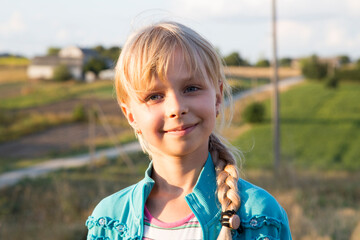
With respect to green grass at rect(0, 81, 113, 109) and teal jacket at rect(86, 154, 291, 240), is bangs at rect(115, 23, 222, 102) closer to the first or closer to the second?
teal jacket at rect(86, 154, 291, 240)

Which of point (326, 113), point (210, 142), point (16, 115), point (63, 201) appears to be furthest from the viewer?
point (326, 113)

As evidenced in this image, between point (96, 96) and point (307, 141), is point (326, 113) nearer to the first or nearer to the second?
point (307, 141)

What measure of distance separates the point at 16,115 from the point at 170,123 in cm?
2598

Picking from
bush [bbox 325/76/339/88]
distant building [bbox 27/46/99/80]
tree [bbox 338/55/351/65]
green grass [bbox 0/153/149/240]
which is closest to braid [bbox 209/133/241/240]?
green grass [bbox 0/153/149/240]

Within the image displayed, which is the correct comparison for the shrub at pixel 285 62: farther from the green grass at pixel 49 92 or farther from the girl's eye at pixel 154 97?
the girl's eye at pixel 154 97

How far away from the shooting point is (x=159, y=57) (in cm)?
161

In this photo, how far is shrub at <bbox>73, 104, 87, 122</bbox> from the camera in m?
28.5

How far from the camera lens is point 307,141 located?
34.6 m

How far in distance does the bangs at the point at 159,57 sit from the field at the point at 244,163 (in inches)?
22.7

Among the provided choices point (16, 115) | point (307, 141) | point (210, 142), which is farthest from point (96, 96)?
point (210, 142)

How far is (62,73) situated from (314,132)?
1840 cm

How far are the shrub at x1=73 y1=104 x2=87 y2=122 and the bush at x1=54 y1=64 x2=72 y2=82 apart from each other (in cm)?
170

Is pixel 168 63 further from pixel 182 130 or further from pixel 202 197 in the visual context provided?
pixel 202 197

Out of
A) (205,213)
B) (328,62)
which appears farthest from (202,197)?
(328,62)
